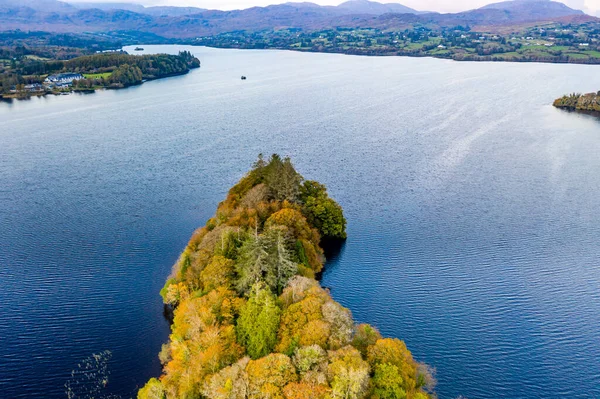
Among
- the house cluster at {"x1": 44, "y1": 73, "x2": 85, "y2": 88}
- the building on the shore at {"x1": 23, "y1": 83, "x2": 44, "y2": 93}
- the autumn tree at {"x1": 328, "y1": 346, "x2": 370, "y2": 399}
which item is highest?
the house cluster at {"x1": 44, "y1": 73, "x2": 85, "y2": 88}

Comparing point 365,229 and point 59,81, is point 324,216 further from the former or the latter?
point 59,81

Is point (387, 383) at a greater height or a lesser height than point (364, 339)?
lesser

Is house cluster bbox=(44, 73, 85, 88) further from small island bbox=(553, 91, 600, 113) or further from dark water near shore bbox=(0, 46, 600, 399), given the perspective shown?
small island bbox=(553, 91, 600, 113)

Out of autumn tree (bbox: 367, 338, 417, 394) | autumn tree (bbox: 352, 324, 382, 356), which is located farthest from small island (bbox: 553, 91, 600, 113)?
autumn tree (bbox: 367, 338, 417, 394)

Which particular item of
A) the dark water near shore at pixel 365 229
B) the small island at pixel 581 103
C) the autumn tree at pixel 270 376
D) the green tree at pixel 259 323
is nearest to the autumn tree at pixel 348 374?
the autumn tree at pixel 270 376

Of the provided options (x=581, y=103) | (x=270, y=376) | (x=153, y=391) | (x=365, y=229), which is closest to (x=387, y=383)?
(x=270, y=376)

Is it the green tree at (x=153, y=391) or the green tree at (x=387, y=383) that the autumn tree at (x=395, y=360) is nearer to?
the green tree at (x=387, y=383)
